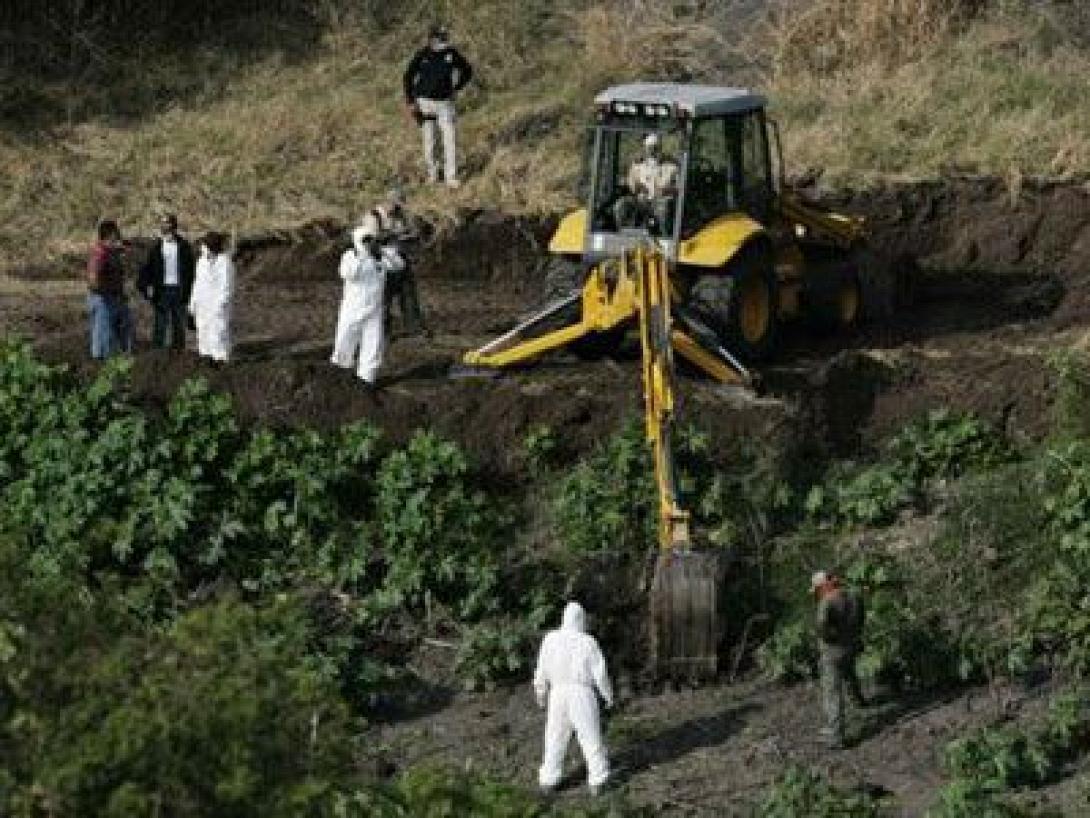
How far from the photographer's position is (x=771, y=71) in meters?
33.5

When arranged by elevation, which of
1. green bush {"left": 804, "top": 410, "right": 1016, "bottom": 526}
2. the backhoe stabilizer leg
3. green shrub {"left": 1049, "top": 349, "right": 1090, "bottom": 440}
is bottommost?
green bush {"left": 804, "top": 410, "right": 1016, "bottom": 526}

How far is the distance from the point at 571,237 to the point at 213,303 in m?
2.81

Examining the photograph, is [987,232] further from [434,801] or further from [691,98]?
[434,801]

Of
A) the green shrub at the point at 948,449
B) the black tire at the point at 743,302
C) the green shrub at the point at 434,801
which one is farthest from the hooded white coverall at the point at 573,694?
the black tire at the point at 743,302

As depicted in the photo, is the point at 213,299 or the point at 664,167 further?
the point at 213,299

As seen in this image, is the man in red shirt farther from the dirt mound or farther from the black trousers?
the dirt mound

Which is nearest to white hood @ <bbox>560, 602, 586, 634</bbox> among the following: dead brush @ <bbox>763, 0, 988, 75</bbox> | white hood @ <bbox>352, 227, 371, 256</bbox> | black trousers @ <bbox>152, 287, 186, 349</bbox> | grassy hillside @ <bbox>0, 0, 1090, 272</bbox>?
white hood @ <bbox>352, 227, 371, 256</bbox>

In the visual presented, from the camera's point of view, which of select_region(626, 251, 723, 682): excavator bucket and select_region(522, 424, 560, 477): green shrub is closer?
select_region(626, 251, 723, 682): excavator bucket

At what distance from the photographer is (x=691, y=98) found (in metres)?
25.2

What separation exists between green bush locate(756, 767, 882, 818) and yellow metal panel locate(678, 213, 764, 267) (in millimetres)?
6374

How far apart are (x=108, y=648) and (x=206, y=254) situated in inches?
501

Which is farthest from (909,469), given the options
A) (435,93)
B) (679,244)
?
(435,93)

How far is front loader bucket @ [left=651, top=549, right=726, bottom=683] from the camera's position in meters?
21.2

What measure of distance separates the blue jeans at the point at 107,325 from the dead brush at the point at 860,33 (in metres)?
10.3
